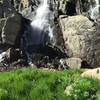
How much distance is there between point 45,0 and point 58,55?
11.3m

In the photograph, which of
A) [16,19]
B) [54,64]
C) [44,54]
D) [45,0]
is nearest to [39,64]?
[54,64]

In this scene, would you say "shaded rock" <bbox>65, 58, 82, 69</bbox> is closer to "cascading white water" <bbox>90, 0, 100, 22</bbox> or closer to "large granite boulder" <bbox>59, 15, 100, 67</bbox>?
"large granite boulder" <bbox>59, 15, 100, 67</bbox>

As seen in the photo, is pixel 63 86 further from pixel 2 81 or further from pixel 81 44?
pixel 81 44

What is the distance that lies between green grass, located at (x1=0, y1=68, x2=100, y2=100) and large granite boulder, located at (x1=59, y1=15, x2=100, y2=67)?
20001 mm

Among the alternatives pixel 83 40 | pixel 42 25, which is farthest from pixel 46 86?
pixel 42 25

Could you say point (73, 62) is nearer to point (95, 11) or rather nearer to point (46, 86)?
point (95, 11)

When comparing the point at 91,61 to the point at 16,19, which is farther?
the point at 16,19

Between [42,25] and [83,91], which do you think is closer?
[83,91]

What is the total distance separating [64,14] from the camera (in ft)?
131

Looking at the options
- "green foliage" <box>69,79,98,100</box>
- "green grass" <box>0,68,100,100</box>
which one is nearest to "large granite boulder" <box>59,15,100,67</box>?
"green grass" <box>0,68,100,100</box>

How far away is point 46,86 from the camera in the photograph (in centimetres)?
1158

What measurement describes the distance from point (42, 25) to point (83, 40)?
768 cm

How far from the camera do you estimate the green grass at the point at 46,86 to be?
426 inches

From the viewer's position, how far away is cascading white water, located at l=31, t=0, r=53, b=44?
39.2 m
